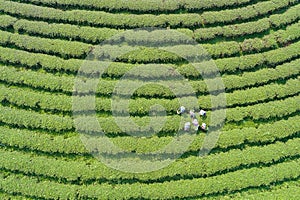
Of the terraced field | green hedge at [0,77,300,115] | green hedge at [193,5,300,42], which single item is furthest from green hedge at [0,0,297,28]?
green hedge at [0,77,300,115]

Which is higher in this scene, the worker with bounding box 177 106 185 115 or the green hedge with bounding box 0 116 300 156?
the worker with bounding box 177 106 185 115

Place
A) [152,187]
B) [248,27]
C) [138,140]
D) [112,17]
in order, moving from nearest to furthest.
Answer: [152,187]
[138,140]
[112,17]
[248,27]

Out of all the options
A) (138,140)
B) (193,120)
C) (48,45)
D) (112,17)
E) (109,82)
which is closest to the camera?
(138,140)

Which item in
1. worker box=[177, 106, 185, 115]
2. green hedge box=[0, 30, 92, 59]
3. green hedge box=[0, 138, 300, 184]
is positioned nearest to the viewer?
green hedge box=[0, 138, 300, 184]

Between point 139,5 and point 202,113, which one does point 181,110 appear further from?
point 139,5

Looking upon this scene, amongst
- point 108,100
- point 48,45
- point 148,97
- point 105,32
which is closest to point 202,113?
point 148,97

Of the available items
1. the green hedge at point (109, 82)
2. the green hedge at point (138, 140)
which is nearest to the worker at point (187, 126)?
the green hedge at point (138, 140)

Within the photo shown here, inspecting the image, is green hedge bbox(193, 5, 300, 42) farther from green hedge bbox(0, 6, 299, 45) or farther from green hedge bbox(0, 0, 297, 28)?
green hedge bbox(0, 0, 297, 28)

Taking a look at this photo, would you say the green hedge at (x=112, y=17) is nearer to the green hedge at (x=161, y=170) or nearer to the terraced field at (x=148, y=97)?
the terraced field at (x=148, y=97)

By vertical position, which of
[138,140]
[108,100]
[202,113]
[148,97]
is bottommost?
[138,140]
